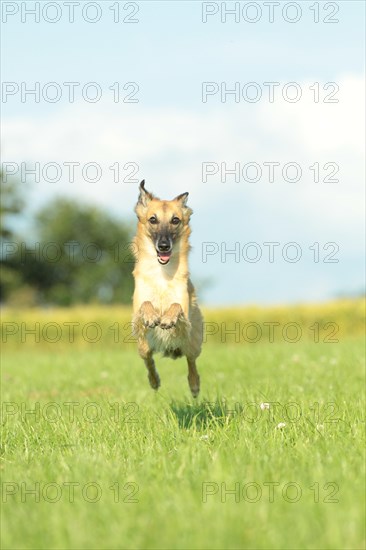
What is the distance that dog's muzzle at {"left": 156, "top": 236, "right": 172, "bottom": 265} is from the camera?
7539 mm

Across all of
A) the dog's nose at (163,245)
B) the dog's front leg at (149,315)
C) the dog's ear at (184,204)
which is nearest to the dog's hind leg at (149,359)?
the dog's front leg at (149,315)

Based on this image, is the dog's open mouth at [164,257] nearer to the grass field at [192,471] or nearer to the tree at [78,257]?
the grass field at [192,471]

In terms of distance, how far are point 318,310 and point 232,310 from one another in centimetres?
356

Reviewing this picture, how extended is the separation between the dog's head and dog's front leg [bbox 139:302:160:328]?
0.49m

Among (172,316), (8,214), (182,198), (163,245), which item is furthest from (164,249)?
(8,214)

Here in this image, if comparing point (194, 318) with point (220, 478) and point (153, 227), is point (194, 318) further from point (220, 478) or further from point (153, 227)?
point (220, 478)

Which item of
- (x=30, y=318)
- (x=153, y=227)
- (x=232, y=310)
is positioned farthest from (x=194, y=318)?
(x=30, y=318)

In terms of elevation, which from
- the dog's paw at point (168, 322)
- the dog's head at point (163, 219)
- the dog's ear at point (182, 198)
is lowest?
the dog's paw at point (168, 322)

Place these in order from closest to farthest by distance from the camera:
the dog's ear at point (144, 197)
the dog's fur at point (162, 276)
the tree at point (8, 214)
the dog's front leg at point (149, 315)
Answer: the dog's front leg at point (149, 315) < the dog's fur at point (162, 276) < the dog's ear at point (144, 197) < the tree at point (8, 214)

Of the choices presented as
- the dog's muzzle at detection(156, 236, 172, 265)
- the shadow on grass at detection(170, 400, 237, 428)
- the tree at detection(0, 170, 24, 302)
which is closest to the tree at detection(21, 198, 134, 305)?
the tree at detection(0, 170, 24, 302)

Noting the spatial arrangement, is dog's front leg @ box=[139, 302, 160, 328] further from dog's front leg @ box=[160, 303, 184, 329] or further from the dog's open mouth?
the dog's open mouth

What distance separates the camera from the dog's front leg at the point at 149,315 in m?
7.36

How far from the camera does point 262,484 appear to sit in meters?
5.51

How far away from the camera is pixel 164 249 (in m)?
7.55
